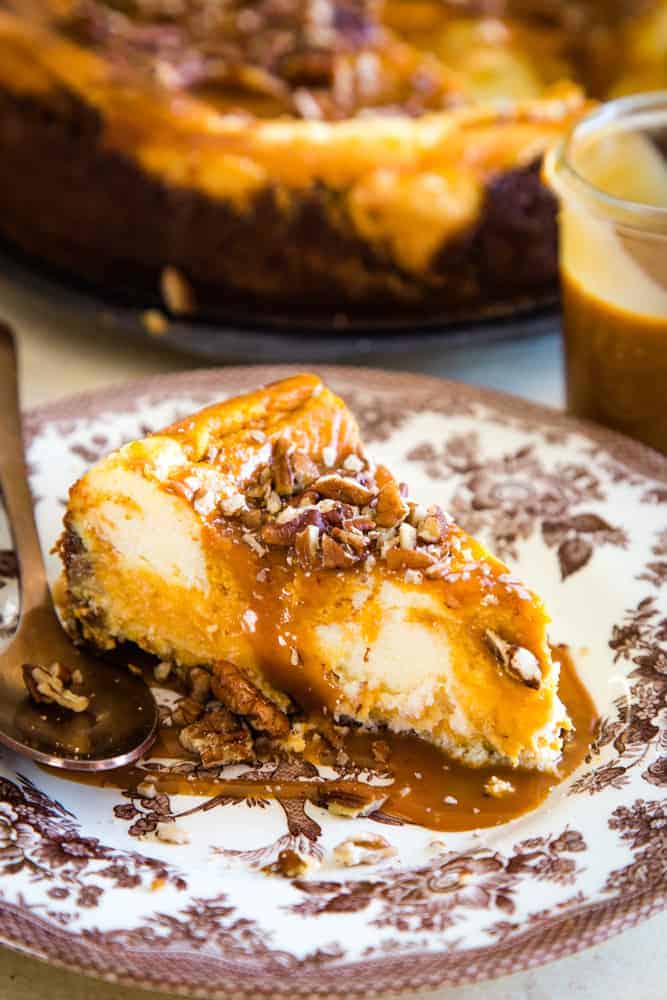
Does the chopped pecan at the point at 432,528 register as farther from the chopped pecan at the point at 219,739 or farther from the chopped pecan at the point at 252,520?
the chopped pecan at the point at 219,739

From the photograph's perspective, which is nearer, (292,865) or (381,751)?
(292,865)

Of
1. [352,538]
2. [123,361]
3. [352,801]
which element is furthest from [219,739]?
[123,361]

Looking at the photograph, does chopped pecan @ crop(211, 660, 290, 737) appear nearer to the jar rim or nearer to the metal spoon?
the metal spoon

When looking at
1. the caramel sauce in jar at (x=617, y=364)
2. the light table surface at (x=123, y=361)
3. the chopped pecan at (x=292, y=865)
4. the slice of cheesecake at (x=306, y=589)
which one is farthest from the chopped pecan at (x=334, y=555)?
the light table surface at (x=123, y=361)

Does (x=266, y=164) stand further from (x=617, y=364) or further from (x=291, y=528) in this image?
(x=291, y=528)

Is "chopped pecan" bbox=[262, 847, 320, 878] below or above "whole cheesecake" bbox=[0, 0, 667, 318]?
below

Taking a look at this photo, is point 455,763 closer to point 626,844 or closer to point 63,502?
point 626,844

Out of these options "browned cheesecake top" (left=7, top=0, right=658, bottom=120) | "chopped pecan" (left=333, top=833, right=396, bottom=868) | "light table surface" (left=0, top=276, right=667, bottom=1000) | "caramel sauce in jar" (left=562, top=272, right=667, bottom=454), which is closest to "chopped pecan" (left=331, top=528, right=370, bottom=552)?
"chopped pecan" (left=333, top=833, right=396, bottom=868)
